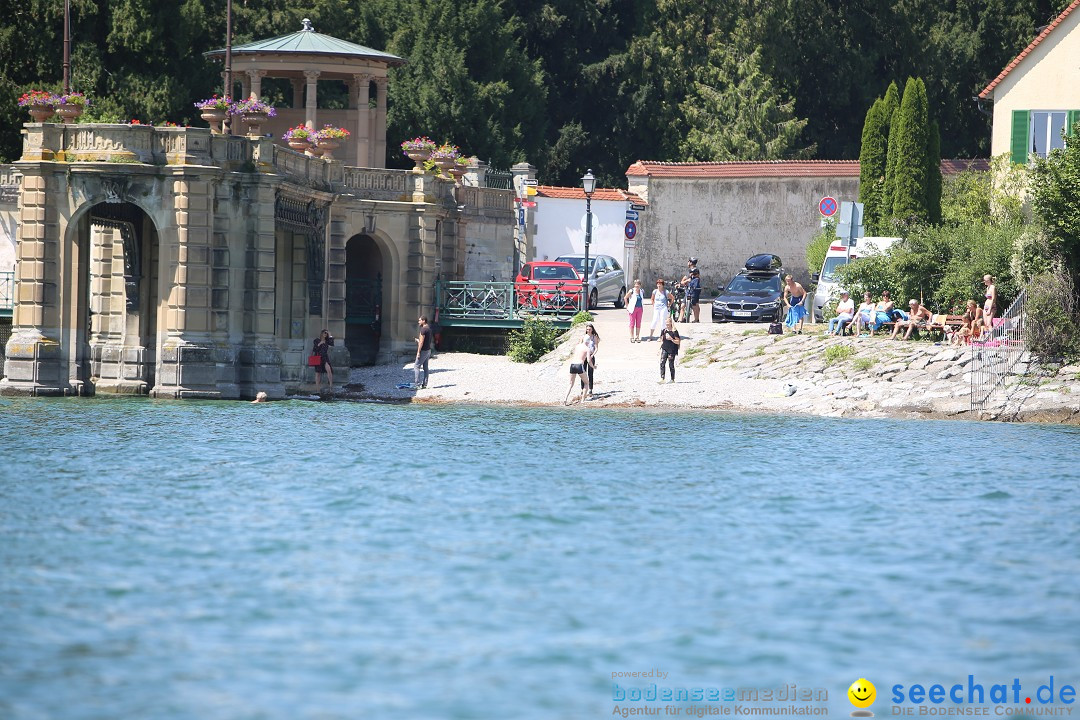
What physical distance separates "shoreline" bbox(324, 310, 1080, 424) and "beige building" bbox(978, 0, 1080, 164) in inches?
335

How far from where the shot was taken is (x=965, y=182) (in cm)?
4619

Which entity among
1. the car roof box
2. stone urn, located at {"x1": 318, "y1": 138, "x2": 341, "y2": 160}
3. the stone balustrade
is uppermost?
stone urn, located at {"x1": 318, "y1": 138, "x2": 341, "y2": 160}

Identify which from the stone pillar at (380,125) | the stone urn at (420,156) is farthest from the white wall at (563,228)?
the stone urn at (420,156)

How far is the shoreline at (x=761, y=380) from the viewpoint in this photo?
32719mm

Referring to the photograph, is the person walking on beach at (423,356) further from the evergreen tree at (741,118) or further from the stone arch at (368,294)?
the evergreen tree at (741,118)

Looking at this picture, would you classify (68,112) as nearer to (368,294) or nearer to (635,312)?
(368,294)

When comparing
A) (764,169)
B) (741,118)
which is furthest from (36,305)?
(741,118)

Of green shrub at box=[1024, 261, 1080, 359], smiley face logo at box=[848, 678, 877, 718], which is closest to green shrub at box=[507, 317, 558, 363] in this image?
green shrub at box=[1024, 261, 1080, 359]

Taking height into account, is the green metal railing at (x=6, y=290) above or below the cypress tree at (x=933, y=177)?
below

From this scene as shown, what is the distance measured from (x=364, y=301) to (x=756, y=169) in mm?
15651

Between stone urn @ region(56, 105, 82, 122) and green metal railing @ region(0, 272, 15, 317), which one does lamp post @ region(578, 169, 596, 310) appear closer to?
stone urn @ region(56, 105, 82, 122)

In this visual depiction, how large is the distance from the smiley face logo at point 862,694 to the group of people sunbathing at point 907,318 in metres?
22.0

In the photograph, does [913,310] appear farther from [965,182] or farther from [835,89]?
[835,89]

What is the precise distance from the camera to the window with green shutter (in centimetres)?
4194
